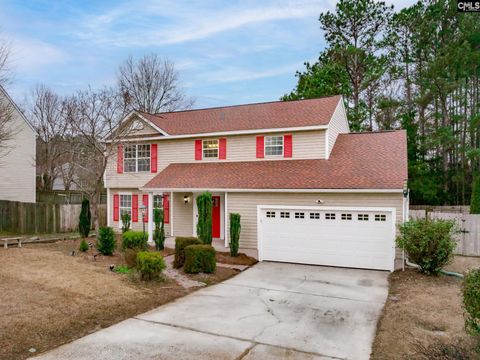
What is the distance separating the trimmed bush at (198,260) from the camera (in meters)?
10.0

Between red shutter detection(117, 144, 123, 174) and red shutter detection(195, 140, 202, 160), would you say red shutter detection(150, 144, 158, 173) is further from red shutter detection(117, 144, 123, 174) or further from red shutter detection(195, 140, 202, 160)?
red shutter detection(195, 140, 202, 160)

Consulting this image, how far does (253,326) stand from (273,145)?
10091 mm

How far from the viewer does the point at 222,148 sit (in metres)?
16.3

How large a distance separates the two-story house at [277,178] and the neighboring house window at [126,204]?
68mm

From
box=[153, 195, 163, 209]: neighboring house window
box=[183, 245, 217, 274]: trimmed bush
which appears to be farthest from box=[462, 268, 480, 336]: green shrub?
box=[153, 195, 163, 209]: neighboring house window

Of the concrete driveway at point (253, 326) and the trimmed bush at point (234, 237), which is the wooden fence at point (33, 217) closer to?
the trimmed bush at point (234, 237)

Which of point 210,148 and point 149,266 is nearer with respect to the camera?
point 149,266

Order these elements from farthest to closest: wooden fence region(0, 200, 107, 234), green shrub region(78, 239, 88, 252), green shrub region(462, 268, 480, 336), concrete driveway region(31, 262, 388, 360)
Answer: wooden fence region(0, 200, 107, 234) < green shrub region(78, 239, 88, 252) < concrete driveway region(31, 262, 388, 360) < green shrub region(462, 268, 480, 336)

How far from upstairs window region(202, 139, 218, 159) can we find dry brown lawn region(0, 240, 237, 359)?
683cm

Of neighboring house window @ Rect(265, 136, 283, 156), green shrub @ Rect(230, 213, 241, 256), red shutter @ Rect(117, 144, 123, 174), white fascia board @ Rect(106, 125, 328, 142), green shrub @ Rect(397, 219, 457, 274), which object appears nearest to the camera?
green shrub @ Rect(397, 219, 457, 274)

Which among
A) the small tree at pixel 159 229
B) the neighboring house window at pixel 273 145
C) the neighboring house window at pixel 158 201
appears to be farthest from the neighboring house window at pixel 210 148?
the small tree at pixel 159 229

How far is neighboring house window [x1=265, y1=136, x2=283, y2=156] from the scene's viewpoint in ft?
50.5

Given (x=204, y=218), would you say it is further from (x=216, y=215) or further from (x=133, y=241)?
(x=216, y=215)

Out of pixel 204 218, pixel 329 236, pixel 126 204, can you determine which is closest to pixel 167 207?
pixel 126 204
